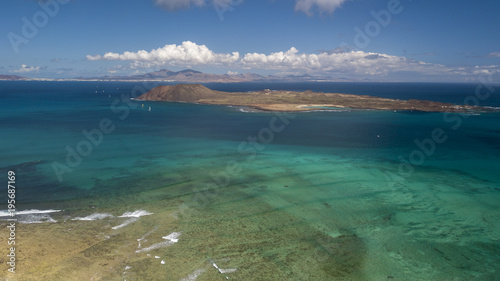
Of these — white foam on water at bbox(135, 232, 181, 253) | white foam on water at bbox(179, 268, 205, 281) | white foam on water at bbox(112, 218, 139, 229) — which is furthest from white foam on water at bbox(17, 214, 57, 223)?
white foam on water at bbox(179, 268, 205, 281)

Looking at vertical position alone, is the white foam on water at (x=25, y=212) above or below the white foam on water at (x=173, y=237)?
below

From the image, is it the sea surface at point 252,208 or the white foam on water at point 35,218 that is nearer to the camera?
the sea surface at point 252,208

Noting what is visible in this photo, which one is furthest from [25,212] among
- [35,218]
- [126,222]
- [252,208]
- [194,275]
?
[252,208]

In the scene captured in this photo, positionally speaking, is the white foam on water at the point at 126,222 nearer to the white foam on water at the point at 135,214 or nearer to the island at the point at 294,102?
the white foam on water at the point at 135,214

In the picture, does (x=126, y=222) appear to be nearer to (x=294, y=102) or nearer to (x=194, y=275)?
(x=194, y=275)

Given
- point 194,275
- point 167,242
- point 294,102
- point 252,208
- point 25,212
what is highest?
point 294,102

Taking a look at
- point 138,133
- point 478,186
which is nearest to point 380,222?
point 478,186

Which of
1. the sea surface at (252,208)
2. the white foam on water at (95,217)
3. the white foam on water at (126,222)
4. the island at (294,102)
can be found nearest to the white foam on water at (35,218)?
the sea surface at (252,208)

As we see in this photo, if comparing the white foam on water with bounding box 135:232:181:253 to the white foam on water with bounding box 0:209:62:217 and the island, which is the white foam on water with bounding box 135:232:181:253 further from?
the island

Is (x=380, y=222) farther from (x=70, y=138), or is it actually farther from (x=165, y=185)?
(x=70, y=138)
